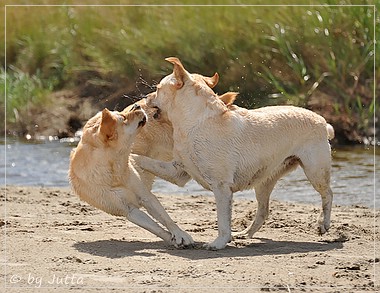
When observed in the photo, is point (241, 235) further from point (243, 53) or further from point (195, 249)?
point (243, 53)

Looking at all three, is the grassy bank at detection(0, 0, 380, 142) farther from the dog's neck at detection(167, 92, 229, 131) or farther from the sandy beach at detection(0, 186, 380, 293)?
the dog's neck at detection(167, 92, 229, 131)

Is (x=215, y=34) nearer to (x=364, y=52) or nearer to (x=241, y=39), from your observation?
(x=241, y=39)

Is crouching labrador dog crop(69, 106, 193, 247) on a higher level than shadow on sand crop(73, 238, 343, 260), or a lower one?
higher

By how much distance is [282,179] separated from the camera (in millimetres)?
12359

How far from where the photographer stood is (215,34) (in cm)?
1714

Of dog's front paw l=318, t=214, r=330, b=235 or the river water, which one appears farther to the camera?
the river water

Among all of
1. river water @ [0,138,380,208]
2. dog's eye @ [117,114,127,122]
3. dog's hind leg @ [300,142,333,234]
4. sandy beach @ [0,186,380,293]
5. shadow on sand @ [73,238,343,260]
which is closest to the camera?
sandy beach @ [0,186,380,293]

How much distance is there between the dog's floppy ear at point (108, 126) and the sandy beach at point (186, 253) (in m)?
0.91

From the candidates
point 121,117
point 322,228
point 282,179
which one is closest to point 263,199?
point 322,228

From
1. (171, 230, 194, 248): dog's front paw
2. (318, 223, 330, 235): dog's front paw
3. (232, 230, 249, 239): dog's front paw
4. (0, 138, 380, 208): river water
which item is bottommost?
(0, 138, 380, 208): river water

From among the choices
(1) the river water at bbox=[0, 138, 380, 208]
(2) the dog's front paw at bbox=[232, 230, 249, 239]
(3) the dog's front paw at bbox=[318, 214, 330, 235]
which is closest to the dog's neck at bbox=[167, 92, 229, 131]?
(2) the dog's front paw at bbox=[232, 230, 249, 239]

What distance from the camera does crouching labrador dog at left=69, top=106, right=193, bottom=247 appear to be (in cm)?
830

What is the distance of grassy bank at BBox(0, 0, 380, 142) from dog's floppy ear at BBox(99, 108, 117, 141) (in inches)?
287

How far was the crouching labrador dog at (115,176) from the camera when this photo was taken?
8.30m
